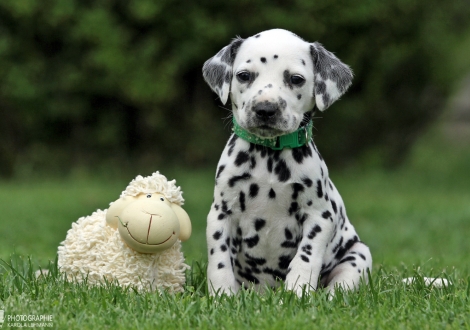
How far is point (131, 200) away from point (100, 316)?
92 centimetres

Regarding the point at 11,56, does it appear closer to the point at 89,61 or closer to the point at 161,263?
the point at 89,61

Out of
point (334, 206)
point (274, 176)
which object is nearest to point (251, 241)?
point (274, 176)

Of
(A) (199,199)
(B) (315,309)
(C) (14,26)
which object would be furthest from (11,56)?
(B) (315,309)

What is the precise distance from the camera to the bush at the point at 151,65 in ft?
44.0

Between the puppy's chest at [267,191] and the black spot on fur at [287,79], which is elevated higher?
the black spot on fur at [287,79]

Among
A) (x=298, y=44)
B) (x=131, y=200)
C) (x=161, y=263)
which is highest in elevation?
(x=298, y=44)

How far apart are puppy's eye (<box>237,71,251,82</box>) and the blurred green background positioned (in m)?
6.82

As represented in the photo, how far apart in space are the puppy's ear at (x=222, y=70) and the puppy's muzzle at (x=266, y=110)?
0.44 metres

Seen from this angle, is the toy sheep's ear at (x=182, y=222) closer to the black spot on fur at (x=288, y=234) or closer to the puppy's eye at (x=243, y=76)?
the black spot on fur at (x=288, y=234)

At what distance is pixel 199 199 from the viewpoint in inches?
472

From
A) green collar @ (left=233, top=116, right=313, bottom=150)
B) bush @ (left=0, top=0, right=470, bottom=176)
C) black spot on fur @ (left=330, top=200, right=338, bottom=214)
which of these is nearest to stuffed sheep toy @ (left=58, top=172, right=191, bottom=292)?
green collar @ (left=233, top=116, right=313, bottom=150)

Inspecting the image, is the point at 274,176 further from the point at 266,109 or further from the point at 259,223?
the point at 266,109

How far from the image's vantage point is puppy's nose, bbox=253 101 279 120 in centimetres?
438

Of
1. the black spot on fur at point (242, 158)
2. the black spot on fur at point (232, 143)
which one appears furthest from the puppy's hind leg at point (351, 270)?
the black spot on fur at point (232, 143)
